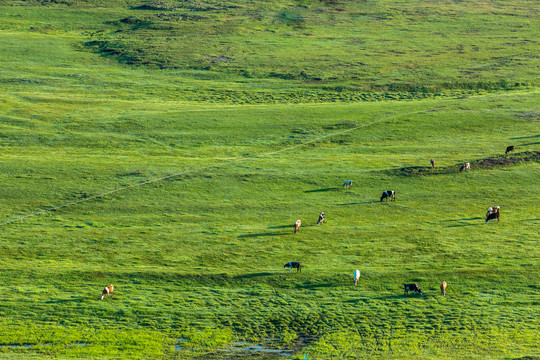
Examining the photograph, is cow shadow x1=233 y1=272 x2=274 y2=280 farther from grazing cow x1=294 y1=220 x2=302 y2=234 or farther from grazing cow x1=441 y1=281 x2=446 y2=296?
grazing cow x1=441 y1=281 x2=446 y2=296

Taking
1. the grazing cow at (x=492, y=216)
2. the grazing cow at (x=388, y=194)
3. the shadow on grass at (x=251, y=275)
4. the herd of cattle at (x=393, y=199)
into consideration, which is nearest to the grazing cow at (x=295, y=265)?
the herd of cattle at (x=393, y=199)

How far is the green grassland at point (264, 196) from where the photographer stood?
3662cm

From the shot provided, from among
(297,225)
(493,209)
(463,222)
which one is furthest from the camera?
(493,209)

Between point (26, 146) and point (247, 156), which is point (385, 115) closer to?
A: point (247, 156)

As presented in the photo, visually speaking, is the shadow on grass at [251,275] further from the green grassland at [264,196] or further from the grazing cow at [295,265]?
the grazing cow at [295,265]

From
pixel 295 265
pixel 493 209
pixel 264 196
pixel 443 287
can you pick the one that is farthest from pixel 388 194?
pixel 443 287

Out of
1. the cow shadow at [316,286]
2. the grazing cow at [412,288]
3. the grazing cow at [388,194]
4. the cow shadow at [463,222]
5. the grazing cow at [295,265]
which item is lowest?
the cow shadow at [316,286]

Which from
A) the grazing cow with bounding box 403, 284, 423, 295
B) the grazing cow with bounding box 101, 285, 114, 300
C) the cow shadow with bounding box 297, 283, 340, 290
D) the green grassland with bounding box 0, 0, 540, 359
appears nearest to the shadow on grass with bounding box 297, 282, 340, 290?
the cow shadow with bounding box 297, 283, 340, 290

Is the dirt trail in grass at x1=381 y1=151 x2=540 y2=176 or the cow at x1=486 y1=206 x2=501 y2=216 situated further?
the dirt trail in grass at x1=381 y1=151 x2=540 y2=176

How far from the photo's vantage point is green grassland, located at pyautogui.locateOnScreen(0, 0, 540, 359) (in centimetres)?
3662

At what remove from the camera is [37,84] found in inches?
3649

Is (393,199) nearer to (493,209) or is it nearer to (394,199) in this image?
(394,199)

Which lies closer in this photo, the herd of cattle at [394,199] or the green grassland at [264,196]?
the green grassland at [264,196]

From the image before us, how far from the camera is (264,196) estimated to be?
185ft
